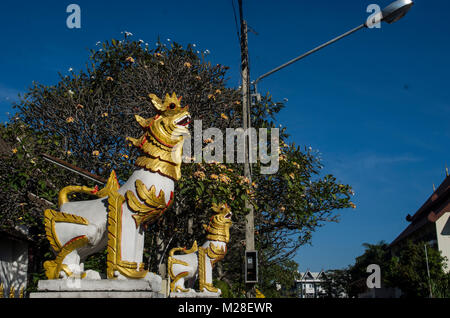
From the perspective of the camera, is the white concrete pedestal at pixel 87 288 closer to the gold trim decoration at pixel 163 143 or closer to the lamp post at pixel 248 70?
the gold trim decoration at pixel 163 143

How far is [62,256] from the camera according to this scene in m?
6.56

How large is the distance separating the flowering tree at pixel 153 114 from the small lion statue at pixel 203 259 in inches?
69.0

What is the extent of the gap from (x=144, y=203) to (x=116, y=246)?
2.33 feet

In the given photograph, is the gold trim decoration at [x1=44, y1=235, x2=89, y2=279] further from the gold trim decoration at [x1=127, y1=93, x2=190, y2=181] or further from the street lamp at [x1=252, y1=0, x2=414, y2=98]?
the street lamp at [x1=252, y1=0, x2=414, y2=98]

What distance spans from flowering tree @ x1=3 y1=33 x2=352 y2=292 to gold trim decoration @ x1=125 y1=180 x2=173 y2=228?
18.7ft

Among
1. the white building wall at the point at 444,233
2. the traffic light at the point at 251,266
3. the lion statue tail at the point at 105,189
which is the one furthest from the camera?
the white building wall at the point at 444,233

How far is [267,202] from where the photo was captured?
51.2ft

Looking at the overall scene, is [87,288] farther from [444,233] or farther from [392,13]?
[444,233]

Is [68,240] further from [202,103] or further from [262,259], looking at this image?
[262,259]

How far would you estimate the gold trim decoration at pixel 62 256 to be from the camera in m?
6.50

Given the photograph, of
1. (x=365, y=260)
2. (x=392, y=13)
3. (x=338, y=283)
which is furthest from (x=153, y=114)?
(x=338, y=283)

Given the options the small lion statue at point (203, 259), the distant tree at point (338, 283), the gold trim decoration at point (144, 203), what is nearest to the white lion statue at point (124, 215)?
the gold trim decoration at point (144, 203)

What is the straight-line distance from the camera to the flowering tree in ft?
45.7

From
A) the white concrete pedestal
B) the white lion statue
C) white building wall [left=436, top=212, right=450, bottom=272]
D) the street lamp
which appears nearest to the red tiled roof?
white building wall [left=436, top=212, right=450, bottom=272]
